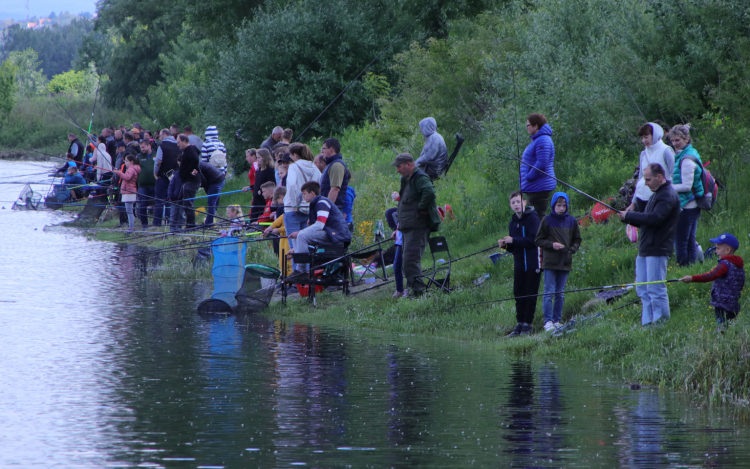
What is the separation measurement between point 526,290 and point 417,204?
2017mm

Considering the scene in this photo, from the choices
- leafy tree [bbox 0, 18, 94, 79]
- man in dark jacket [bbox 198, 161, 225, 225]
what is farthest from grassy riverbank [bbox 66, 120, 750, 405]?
leafy tree [bbox 0, 18, 94, 79]

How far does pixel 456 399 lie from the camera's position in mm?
8297

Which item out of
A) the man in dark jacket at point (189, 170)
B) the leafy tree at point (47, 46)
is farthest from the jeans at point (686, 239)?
the leafy tree at point (47, 46)

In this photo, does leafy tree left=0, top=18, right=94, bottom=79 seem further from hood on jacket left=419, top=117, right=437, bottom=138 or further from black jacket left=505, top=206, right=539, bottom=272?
Result: black jacket left=505, top=206, right=539, bottom=272

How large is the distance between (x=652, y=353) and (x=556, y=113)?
858 cm

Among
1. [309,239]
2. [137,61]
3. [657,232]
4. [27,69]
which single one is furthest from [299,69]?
[27,69]

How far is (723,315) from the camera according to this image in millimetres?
9477

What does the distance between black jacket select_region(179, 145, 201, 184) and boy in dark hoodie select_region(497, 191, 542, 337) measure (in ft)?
33.4

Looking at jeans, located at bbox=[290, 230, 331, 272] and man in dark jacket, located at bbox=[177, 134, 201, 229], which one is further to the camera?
man in dark jacket, located at bbox=[177, 134, 201, 229]

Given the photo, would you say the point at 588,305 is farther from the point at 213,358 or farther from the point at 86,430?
the point at 86,430

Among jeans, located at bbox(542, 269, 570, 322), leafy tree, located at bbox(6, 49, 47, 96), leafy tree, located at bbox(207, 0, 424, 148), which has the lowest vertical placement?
jeans, located at bbox(542, 269, 570, 322)

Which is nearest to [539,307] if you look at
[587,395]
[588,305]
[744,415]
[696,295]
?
[588,305]

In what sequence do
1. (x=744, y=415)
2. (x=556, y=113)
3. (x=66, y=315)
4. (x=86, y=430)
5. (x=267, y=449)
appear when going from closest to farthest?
(x=267, y=449)
(x=86, y=430)
(x=744, y=415)
(x=66, y=315)
(x=556, y=113)

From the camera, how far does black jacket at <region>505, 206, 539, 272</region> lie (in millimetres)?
11297
